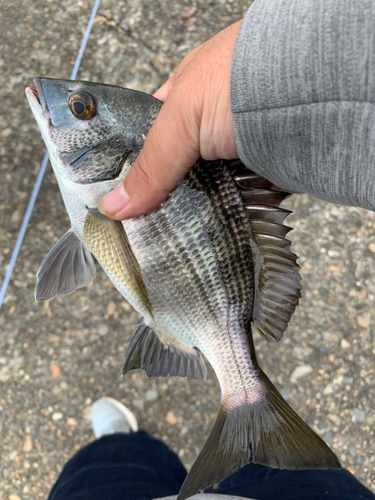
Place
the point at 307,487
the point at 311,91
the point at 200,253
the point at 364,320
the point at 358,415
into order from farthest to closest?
the point at 364,320 → the point at 358,415 → the point at 307,487 → the point at 200,253 → the point at 311,91

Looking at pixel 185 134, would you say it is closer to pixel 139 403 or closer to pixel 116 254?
pixel 116 254

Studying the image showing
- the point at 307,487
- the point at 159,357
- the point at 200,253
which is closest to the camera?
the point at 200,253

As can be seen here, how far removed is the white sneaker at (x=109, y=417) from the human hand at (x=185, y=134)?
3.74ft

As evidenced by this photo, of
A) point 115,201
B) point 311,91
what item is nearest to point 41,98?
point 115,201

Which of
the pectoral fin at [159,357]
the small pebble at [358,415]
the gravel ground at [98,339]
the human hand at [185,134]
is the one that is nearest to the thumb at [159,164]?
the human hand at [185,134]

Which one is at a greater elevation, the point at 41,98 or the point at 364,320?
the point at 41,98

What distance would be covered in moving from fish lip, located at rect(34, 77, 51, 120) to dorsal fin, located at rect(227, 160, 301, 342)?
0.57 m

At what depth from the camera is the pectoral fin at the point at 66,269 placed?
132 centimetres

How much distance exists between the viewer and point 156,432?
1.86 meters

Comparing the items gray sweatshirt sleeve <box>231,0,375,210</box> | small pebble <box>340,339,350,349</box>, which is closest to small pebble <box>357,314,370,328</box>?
small pebble <box>340,339,350,349</box>

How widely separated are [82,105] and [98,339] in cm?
123

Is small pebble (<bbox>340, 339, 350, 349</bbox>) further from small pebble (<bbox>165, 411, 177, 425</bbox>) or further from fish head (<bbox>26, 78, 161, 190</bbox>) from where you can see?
fish head (<bbox>26, 78, 161, 190</bbox>)

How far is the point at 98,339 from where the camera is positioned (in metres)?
1.89

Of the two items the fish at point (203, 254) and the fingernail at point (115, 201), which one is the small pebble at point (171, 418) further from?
the fingernail at point (115, 201)
